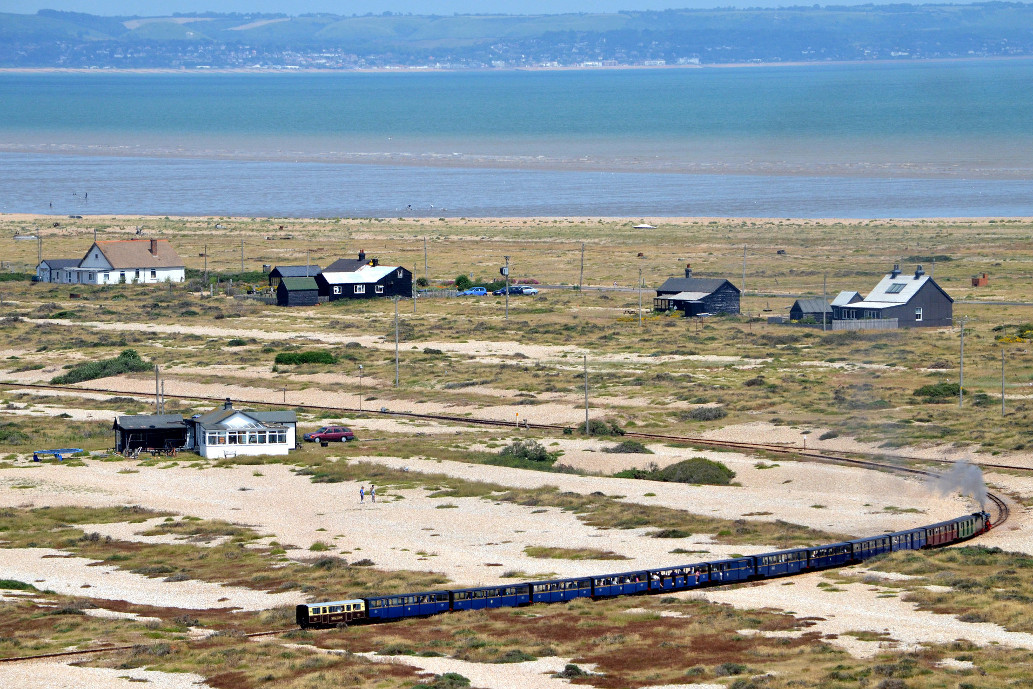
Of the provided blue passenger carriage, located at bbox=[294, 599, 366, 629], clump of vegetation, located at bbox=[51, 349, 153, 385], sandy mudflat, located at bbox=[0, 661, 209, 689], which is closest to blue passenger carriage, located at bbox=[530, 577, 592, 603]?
blue passenger carriage, located at bbox=[294, 599, 366, 629]

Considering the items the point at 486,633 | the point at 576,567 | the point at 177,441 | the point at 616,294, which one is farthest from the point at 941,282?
the point at 486,633

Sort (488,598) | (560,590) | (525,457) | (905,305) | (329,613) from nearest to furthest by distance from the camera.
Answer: (329,613) → (488,598) → (560,590) → (525,457) → (905,305)

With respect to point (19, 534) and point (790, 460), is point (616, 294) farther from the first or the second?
point (19, 534)

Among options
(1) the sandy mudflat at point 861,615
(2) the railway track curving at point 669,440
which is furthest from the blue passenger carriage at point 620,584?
(2) the railway track curving at point 669,440

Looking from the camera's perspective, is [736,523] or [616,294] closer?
[736,523]

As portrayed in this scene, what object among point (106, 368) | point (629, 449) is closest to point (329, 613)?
point (629, 449)

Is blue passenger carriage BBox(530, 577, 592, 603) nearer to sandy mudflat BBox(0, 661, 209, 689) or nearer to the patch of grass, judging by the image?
the patch of grass

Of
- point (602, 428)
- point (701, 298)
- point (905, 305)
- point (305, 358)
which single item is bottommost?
point (602, 428)

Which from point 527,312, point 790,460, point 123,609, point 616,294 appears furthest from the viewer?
point 616,294

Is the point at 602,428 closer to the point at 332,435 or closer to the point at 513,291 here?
the point at 332,435
